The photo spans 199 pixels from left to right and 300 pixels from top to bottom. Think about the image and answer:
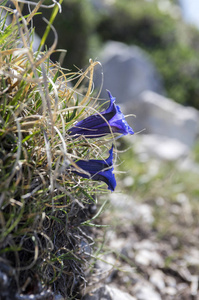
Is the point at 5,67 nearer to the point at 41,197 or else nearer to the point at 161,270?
Result: the point at 41,197

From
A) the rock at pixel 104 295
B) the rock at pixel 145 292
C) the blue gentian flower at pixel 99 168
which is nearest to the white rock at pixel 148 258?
the rock at pixel 145 292

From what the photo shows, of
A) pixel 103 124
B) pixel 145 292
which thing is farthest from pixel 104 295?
pixel 103 124

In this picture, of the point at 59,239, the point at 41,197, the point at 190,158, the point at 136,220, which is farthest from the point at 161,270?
the point at 190,158

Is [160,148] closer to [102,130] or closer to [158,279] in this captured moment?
[158,279]

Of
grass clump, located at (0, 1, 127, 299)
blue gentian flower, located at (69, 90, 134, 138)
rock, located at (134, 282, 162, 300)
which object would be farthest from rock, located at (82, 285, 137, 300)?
blue gentian flower, located at (69, 90, 134, 138)

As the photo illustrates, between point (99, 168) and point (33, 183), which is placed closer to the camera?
point (33, 183)

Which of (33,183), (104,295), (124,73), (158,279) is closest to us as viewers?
(33,183)

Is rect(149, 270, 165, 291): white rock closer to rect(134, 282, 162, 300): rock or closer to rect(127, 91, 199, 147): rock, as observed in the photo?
rect(134, 282, 162, 300): rock
